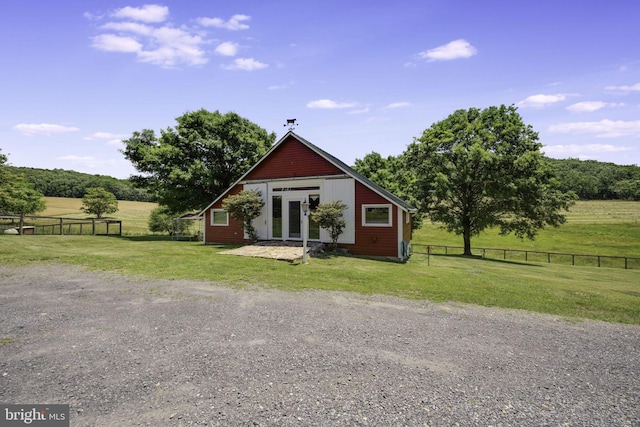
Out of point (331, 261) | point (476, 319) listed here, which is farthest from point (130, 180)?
point (476, 319)

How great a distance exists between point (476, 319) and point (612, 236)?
181 feet

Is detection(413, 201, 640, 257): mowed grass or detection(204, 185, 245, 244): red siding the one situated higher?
detection(204, 185, 245, 244): red siding

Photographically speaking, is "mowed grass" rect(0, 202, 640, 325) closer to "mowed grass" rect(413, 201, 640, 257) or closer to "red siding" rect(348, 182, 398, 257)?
"red siding" rect(348, 182, 398, 257)

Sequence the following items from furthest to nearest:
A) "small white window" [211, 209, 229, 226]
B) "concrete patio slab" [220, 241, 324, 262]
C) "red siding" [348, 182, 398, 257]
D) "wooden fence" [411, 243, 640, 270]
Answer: "wooden fence" [411, 243, 640, 270] < "small white window" [211, 209, 229, 226] < "red siding" [348, 182, 398, 257] < "concrete patio slab" [220, 241, 324, 262]

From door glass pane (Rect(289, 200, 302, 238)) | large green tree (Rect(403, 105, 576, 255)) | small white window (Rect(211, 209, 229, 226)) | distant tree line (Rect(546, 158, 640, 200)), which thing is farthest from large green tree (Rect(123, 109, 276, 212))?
distant tree line (Rect(546, 158, 640, 200))

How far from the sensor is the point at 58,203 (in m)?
73.8

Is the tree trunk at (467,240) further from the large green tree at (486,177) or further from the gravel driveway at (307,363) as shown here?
the gravel driveway at (307,363)

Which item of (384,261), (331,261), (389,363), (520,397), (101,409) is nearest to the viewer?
(101,409)

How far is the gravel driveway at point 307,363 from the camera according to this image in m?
3.69

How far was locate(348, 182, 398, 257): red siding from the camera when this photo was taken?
57.1 ft

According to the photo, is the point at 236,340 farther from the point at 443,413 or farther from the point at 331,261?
the point at 331,261

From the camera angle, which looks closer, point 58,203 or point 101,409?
point 101,409

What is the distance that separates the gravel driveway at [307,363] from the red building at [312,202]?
978 centimetres

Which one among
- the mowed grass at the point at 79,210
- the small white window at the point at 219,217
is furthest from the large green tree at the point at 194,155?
the mowed grass at the point at 79,210
